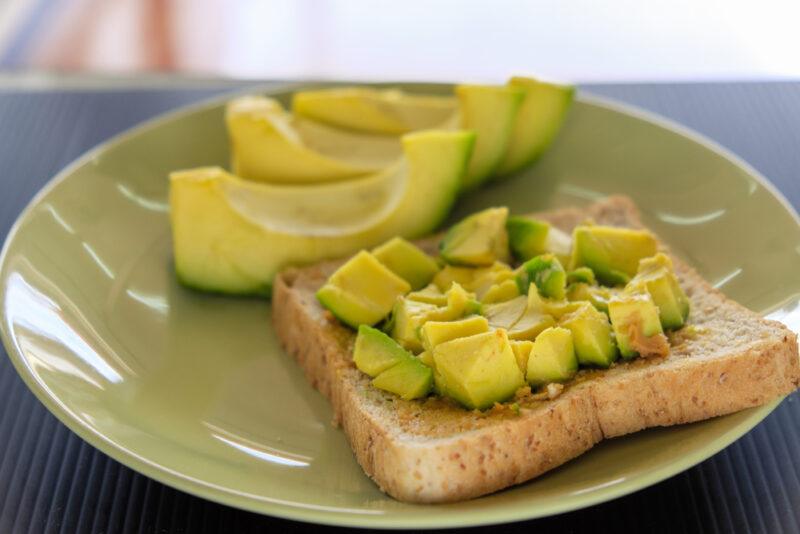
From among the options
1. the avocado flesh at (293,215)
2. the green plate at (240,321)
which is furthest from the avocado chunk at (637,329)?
the avocado flesh at (293,215)

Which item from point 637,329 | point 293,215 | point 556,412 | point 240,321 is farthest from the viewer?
point 293,215

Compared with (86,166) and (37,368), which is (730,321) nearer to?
(37,368)

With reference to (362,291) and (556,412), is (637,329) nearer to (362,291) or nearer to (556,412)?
(556,412)

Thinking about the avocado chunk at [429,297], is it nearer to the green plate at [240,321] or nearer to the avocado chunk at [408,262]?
the avocado chunk at [408,262]

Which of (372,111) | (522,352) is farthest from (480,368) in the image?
(372,111)

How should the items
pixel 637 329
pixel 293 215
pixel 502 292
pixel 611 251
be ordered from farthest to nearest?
pixel 293 215
pixel 611 251
pixel 502 292
pixel 637 329

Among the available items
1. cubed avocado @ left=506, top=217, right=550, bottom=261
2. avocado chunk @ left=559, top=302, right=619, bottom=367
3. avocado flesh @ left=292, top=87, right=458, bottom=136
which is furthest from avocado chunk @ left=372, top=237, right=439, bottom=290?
avocado flesh @ left=292, top=87, right=458, bottom=136
